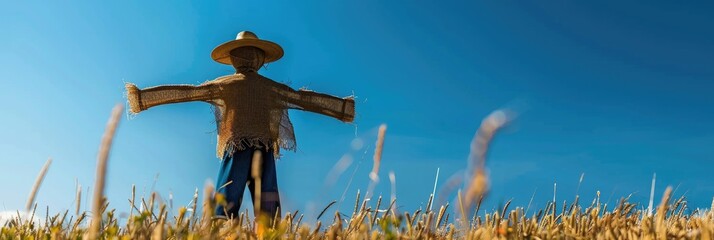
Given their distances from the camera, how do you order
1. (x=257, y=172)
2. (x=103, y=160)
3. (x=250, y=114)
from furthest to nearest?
(x=250, y=114)
(x=257, y=172)
(x=103, y=160)

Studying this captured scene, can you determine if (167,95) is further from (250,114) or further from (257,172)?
(257,172)

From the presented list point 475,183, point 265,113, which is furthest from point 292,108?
point 475,183

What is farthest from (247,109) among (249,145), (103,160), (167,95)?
(103,160)

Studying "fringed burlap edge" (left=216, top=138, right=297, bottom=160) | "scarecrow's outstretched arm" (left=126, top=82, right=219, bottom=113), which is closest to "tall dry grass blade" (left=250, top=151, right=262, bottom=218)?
"fringed burlap edge" (left=216, top=138, right=297, bottom=160)

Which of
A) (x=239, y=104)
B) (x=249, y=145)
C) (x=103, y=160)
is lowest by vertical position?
(x=103, y=160)

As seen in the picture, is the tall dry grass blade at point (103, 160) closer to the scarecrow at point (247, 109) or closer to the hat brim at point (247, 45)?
the scarecrow at point (247, 109)

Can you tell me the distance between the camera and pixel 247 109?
22.5ft

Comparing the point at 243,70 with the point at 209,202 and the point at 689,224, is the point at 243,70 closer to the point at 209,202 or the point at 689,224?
the point at 689,224

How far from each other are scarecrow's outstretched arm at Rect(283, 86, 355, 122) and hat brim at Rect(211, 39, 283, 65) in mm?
564

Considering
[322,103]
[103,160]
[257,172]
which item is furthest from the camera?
[322,103]

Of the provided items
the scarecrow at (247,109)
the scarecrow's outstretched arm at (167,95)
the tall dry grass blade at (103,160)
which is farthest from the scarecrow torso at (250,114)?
the tall dry grass blade at (103,160)

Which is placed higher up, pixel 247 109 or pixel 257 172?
pixel 247 109

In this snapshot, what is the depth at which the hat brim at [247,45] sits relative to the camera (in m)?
7.29

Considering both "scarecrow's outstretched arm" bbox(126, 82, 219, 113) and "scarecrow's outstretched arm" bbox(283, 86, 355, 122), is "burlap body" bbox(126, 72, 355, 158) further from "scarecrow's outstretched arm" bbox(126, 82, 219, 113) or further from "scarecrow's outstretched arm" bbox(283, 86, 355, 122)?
"scarecrow's outstretched arm" bbox(283, 86, 355, 122)
